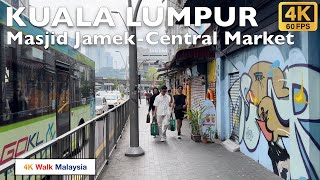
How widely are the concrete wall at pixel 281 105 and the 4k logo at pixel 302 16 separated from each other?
0.26 meters

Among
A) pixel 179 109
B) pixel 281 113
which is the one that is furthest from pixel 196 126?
pixel 281 113

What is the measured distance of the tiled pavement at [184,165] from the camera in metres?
7.02

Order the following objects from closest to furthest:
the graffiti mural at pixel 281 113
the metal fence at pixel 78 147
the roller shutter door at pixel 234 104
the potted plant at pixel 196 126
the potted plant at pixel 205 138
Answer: the metal fence at pixel 78 147, the graffiti mural at pixel 281 113, the roller shutter door at pixel 234 104, the potted plant at pixel 205 138, the potted plant at pixel 196 126

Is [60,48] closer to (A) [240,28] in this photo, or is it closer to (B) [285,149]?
(A) [240,28]

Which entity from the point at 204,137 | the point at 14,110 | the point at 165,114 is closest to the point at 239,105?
the point at 204,137

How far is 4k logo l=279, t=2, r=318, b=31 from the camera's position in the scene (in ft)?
16.7

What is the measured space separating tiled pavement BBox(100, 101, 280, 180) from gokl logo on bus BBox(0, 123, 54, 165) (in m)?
1.48

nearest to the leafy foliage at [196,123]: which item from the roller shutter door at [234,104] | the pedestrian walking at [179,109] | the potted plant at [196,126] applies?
the potted plant at [196,126]

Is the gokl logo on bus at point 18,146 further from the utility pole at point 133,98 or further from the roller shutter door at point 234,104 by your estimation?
the roller shutter door at point 234,104

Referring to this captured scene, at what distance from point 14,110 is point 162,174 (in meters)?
3.13

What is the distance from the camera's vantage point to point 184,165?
7.97m

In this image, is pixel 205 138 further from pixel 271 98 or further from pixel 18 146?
pixel 18 146

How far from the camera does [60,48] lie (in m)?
9.14

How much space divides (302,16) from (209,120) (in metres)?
6.38
